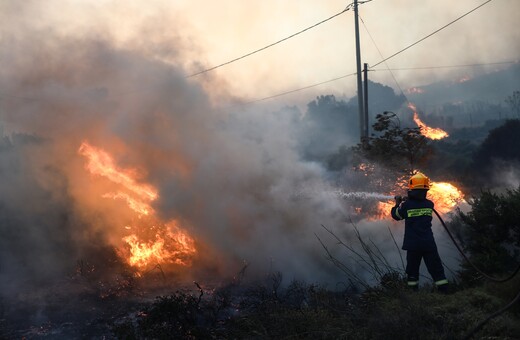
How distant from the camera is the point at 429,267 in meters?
5.74

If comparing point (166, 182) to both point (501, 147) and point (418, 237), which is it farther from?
point (501, 147)

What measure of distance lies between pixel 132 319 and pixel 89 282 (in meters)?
2.25

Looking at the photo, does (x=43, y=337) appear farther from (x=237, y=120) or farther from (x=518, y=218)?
(x=518, y=218)

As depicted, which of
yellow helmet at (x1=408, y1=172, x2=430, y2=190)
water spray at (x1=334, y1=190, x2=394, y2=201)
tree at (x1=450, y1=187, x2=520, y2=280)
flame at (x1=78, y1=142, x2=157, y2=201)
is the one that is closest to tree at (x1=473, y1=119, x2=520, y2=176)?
water spray at (x1=334, y1=190, x2=394, y2=201)

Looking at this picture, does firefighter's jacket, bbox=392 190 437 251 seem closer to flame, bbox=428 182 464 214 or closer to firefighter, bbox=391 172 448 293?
firefighter, bbox=391 172 448 293

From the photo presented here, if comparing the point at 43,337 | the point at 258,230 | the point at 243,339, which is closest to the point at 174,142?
the point at 258,230

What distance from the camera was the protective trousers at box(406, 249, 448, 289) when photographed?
560 cm

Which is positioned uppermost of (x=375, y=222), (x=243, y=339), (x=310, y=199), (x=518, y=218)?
(x=310, y=199)

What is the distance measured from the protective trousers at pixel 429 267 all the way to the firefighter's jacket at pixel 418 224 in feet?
0.29

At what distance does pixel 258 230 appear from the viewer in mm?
9320

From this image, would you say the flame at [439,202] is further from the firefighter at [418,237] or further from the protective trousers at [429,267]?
the protective trousers at [429,267]

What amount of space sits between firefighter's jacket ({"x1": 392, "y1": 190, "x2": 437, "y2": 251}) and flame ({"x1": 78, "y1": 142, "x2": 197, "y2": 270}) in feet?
16.9

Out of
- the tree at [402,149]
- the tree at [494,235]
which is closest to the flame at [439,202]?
the tree at [402,149]

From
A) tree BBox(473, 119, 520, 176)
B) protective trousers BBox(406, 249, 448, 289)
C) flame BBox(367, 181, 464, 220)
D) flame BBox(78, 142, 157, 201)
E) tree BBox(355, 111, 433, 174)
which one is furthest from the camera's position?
tree BBox(473, 119, 520, 176)
